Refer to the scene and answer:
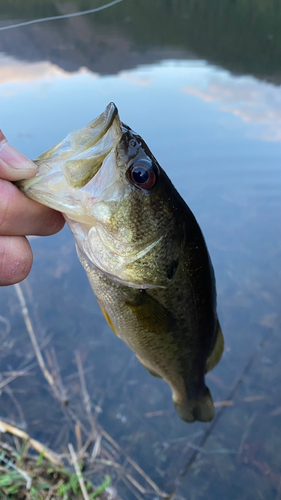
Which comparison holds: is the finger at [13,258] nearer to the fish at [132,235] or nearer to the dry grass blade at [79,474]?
the fish at [132,235]

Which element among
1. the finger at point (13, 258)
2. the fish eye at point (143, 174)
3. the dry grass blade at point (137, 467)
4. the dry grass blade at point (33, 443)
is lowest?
the dry grass blade at point (137, 467)

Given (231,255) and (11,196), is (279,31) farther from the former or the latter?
(11,196)

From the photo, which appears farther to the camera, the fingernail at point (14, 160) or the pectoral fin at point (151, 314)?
the pectoral fin at point (151, 314)

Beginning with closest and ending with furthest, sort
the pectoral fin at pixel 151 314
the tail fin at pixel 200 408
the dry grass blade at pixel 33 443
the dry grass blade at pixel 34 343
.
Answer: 1. the pectoral fin at pixel 151 314
2. the tail fin at pixel 200 408
3. the dry grass blade at pixel 33 443
4. the dry grass blade at pixel 34 343

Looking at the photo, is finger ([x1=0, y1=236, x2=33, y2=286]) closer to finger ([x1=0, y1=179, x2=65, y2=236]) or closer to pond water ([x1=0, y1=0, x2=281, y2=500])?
finger ([x1=0, y1=179, x2=65, y2=236])

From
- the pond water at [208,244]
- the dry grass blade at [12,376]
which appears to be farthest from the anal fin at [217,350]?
the dry grass blade at [12,376]

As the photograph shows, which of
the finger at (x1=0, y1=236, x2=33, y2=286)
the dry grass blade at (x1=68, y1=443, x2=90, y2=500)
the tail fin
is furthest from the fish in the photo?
the dry grass blade at (x1=68, y1=443, x2=90, y2=500)
